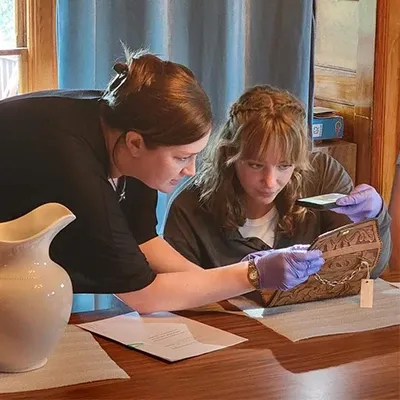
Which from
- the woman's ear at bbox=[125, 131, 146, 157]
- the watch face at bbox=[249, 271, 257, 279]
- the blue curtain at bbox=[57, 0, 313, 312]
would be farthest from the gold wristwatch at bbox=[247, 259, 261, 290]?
the blue curtain at bbox=[57, 0, 313, 312]

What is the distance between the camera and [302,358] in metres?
1.52

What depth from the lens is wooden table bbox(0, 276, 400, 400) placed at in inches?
53.4

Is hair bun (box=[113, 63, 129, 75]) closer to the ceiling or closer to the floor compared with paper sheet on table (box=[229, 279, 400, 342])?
closer to the ceiling

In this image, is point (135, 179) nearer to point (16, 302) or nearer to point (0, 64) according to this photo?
point (16, 302)

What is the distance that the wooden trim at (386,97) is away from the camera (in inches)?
107

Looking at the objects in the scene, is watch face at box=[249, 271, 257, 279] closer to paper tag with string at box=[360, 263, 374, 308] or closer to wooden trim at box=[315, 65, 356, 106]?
paper tag with string at box=[360, 263, 374, 308]

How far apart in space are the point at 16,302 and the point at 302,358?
519 mm

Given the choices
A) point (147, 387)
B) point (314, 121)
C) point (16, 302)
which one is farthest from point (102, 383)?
point (314, 121)

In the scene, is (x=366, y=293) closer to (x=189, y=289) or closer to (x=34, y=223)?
(x=189, y=289)

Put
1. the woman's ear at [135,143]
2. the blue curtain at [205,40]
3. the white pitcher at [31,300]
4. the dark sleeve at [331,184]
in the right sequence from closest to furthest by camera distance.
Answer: the white pitcher at [31,300], the woman's ear at [135,143], the dark sleeve at [331,184], the blue curtain at [205,40]

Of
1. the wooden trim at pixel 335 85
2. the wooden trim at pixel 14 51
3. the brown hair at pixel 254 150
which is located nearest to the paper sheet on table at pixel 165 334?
the brown hair at pixel 254 150

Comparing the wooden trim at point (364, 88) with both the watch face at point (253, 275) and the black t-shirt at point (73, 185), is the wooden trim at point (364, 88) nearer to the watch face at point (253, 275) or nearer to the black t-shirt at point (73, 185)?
the watch face at point (253, 275)

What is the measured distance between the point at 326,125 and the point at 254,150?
0.92m

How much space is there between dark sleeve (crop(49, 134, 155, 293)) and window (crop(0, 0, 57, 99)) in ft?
2.61
